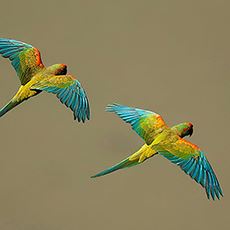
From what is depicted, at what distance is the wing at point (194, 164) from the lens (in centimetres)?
160

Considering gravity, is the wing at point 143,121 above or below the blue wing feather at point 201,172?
above

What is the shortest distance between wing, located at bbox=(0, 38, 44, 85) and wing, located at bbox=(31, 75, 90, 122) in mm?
56

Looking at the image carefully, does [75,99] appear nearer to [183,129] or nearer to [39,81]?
[39,81]

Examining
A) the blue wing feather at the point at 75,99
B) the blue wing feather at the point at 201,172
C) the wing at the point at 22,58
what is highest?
the wing at the point at 22,58

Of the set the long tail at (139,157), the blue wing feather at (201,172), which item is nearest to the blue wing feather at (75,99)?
the long tail at (139,157)

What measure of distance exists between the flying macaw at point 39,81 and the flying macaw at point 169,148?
0.30 feet

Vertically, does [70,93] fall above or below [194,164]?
above

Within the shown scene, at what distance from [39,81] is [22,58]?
0.08m

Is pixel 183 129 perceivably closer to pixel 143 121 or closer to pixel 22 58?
A: pixel 143 121

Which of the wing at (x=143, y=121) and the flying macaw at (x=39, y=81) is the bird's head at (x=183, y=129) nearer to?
the wing at (x=143, y=121)

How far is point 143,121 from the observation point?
172 centimetres

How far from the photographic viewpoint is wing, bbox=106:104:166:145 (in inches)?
66.6

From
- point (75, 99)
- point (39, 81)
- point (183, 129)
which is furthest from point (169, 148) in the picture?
point (39, 81)

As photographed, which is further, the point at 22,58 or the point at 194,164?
the point at 22,58
